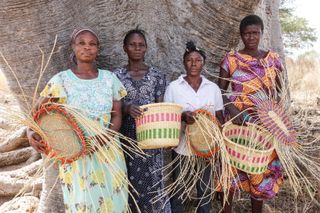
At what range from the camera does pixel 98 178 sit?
8.71 feet

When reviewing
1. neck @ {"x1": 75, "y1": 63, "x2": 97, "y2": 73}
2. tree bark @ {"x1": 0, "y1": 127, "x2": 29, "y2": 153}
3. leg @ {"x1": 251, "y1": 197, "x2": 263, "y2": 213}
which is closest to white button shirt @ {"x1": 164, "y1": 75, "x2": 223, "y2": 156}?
neck @ {"x1": 75, "y1": 63, "x2": 97, "y2": 73}

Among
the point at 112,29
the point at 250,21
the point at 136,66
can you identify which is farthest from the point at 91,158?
the point at 250,21

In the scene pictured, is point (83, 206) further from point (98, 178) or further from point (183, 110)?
point (183, 110)

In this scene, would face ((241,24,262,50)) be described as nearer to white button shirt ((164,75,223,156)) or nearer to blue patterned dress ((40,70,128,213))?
white button shirt ((164,75,223,156))

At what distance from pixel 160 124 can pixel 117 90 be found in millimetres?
379

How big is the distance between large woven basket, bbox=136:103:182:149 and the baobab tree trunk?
2.64ft

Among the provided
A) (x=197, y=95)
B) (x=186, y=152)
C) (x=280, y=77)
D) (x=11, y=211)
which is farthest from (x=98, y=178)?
(x=11, y=211)

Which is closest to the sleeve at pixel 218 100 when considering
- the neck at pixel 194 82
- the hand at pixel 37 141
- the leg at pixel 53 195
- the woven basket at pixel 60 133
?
the neck at pixel 194 82

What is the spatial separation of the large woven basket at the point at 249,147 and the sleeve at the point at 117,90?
0.73m

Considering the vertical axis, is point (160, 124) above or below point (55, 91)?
below

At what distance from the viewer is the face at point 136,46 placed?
2.88 m

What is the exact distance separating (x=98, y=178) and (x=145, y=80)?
76 centimetres

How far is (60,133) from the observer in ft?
7.79

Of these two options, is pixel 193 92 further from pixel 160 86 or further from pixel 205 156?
pixel 205 156
